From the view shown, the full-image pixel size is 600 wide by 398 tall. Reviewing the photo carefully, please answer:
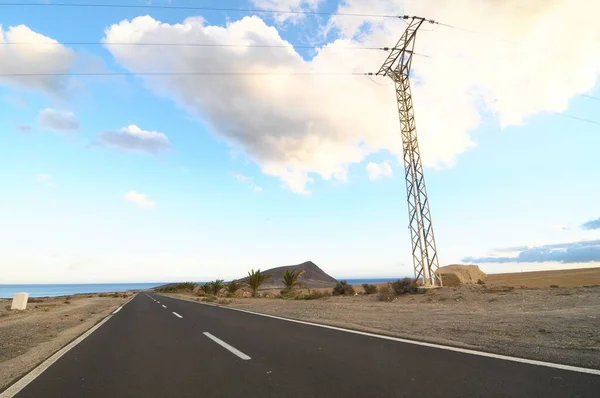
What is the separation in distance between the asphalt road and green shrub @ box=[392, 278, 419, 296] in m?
14.7

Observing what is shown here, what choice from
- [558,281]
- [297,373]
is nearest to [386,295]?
[297,373]

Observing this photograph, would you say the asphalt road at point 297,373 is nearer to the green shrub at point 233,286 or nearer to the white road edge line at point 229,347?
the white road edge line at point 229,347

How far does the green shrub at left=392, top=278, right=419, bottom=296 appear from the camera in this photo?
21794 mm

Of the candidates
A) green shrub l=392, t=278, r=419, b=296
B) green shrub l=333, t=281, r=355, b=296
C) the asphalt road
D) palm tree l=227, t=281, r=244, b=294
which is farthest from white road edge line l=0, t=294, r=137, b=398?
palm tree l=227, t=281, r=244, b=294

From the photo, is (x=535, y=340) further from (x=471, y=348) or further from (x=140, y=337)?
(x=140, y=337)

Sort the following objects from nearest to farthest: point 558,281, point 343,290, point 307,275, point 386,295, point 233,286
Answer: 1. point 386,295
2. point 343,290
3. point 558,281
4. point 233,286
5. point 307,275

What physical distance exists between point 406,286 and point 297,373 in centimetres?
1851

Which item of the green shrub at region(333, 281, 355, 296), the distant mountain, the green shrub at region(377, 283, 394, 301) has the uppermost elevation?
the distant mountain

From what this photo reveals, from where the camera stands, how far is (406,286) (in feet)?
73.0

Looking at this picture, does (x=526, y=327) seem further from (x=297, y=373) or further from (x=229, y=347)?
(x=229, y=347)

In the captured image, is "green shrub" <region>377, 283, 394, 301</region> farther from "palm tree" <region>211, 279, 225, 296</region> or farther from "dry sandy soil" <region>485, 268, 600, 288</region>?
"palm tree" <region>211, 279, 225, 296</region>

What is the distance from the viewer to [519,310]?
1256cm

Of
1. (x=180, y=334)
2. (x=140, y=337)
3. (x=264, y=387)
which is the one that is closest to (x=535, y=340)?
(x=264, y=387)

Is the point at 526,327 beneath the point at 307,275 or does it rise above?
beneath
